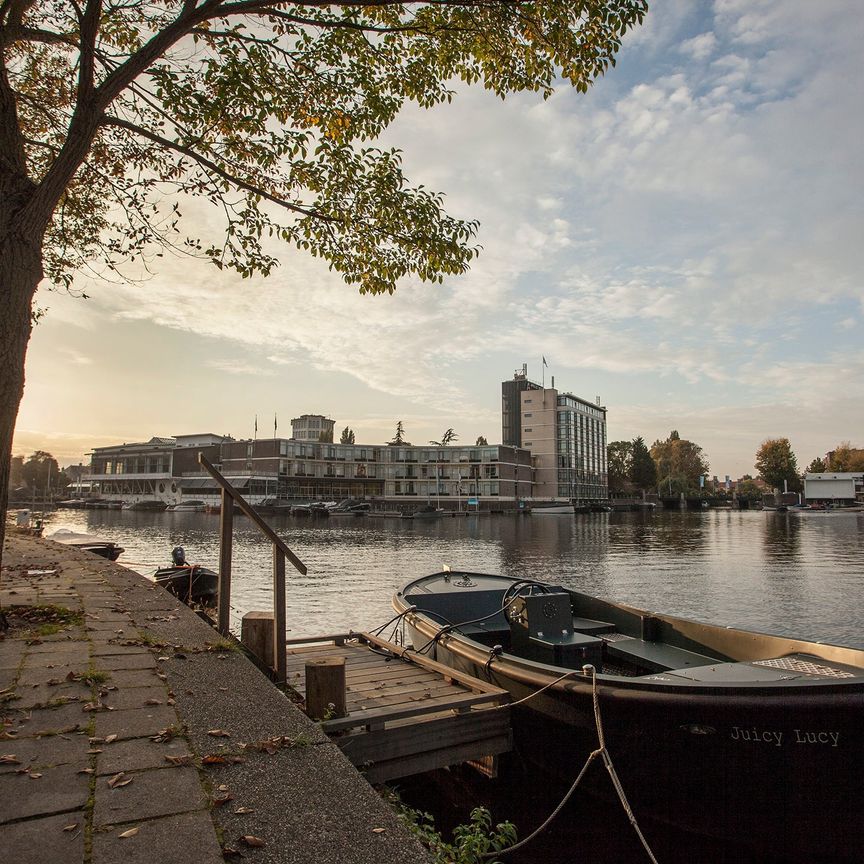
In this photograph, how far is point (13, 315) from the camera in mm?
5492

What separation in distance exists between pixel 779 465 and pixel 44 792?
6090 inches

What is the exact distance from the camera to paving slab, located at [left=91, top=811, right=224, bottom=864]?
8.64 feet

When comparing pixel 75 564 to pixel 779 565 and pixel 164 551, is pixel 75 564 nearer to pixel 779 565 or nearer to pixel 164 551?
pixel 164 551

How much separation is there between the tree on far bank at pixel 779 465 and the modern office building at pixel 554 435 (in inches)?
1509

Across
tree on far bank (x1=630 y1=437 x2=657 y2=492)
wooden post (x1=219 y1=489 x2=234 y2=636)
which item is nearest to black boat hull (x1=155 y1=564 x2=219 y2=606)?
wooden post (x1=219 y1=489 x2=234 y2=636)

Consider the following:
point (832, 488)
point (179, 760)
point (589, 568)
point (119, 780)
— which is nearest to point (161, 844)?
point (119, 780)

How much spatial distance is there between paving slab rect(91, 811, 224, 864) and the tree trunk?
13.1 ft

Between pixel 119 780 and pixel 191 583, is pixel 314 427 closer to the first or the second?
pixel 191 583

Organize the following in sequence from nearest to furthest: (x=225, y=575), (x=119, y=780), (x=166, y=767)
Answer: (x=119, y=780), (x=166, y=767), (x=225, y=575)

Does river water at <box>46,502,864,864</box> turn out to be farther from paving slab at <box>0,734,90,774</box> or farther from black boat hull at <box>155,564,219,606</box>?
paving slab at <box>0,734,90,774</box>

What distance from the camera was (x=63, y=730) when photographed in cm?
388

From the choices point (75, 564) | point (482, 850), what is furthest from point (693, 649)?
point (75, 564)

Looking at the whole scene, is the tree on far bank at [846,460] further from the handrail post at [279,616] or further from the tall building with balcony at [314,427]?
the handrail post at [279,616]

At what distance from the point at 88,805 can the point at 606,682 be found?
453 centimetres
